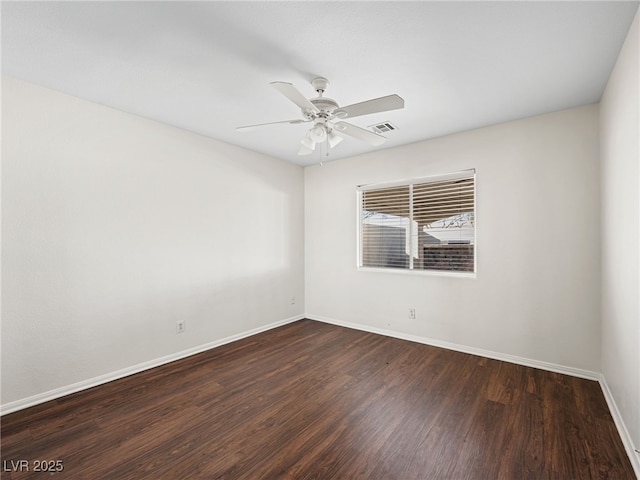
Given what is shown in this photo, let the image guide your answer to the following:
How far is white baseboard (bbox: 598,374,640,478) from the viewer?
5.46ft

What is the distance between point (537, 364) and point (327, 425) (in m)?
2.29

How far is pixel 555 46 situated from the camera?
1.91 m

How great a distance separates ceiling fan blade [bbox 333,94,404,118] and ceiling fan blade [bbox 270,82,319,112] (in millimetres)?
210

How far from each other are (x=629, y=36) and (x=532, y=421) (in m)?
2.51

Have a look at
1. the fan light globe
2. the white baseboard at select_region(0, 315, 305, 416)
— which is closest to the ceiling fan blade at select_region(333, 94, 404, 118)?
the fan light globe

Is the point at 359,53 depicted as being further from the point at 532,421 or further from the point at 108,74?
the point at 532,421

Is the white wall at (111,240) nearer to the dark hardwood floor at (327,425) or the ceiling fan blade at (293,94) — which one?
the dark hardwood floor at (327,425)

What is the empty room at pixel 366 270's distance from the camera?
1751mm

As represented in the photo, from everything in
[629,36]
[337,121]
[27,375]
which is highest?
[629,36]

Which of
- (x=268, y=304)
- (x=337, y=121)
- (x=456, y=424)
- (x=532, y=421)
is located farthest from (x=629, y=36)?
(x=268, y=304)

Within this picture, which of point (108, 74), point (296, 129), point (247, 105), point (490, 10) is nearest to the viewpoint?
point (490, 10)

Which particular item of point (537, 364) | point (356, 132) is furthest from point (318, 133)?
point (537, 364)

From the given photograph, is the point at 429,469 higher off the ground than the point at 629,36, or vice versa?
the point at 629,36

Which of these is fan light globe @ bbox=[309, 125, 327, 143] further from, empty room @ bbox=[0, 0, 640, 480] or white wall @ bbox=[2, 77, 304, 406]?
white wall @ bbox=[2, 77, 304, 406]
